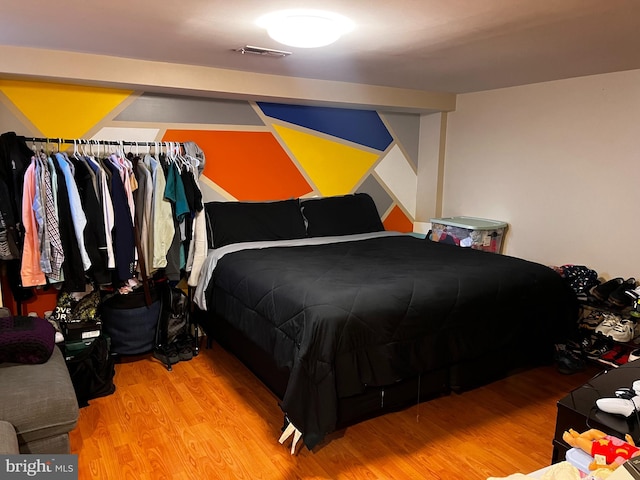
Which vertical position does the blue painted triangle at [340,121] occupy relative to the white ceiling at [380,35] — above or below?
below

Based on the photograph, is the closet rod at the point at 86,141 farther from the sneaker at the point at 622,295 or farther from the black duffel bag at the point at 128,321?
the sneaker at the point at 622,295

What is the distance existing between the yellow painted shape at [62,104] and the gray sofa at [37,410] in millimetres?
1783

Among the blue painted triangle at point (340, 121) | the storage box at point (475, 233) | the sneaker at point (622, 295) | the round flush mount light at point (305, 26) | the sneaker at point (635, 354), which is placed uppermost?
the round flush mount light at point (305, 26)

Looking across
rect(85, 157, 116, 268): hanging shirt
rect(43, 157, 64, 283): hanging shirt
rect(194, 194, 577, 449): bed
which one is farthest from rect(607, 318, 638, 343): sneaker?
rect(43, 157, 64, 283): hanging shirt

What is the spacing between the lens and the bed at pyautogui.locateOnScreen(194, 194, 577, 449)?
2242mm

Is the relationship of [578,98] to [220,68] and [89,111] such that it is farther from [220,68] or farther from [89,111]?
[89,111]

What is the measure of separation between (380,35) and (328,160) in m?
2.00

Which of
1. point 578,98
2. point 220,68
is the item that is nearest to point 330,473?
point 220,68

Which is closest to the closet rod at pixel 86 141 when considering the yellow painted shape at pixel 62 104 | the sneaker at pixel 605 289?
the yellow painted shape at pixel 62 104

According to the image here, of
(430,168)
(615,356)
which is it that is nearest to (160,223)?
(430,168)

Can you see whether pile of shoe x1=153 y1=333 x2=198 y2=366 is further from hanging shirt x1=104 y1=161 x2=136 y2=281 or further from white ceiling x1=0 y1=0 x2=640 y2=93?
white ceiling x1=0 y1=0 x2=640 y2=93

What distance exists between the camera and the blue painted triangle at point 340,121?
13.4ft

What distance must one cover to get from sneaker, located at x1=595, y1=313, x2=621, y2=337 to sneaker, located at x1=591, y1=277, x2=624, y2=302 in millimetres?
125

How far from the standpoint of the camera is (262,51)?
2805mm
